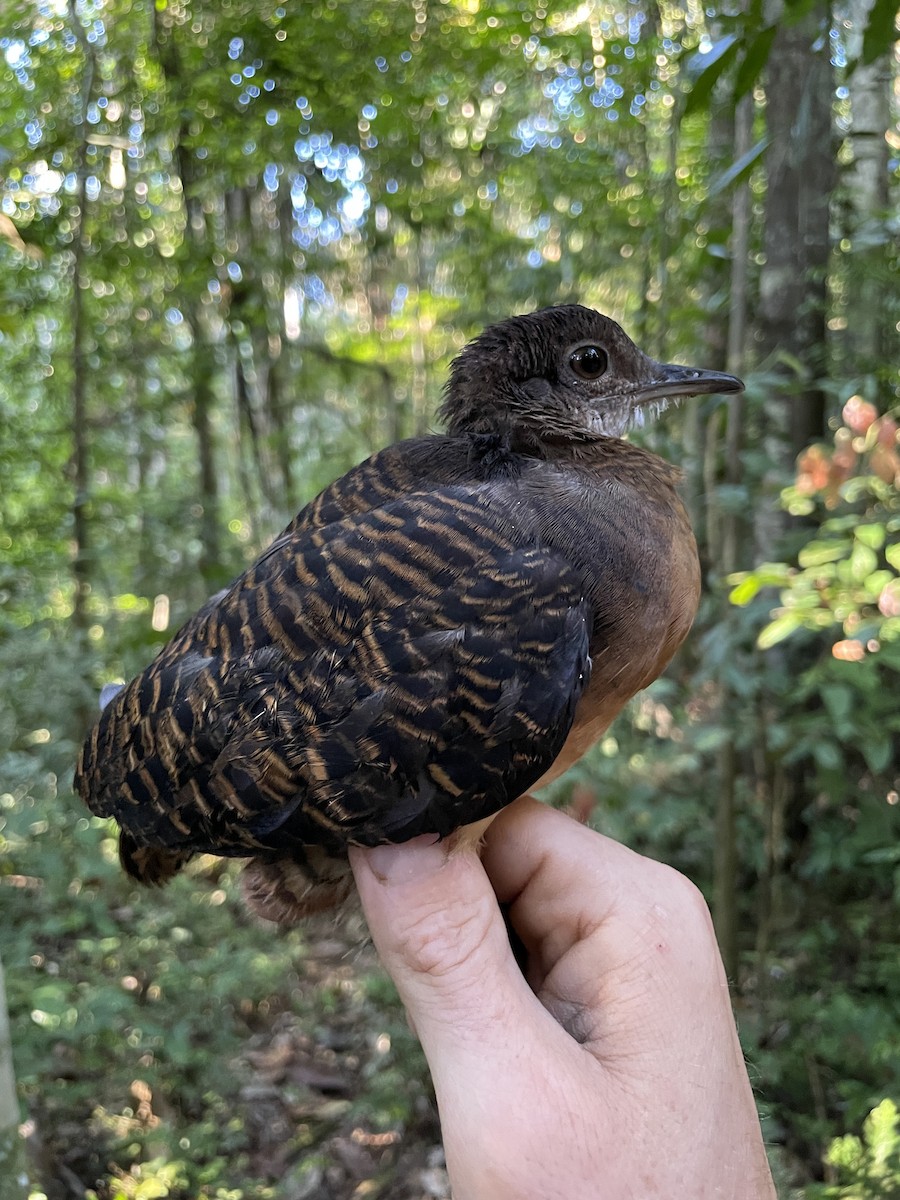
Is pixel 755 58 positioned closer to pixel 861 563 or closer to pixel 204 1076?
pixel 861 563

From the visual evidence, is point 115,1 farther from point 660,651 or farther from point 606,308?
point 660,651

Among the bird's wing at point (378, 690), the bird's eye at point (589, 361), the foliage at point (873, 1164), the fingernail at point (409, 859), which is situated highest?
the bird's eye at point (589, 361)

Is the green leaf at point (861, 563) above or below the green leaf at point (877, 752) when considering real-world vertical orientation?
above

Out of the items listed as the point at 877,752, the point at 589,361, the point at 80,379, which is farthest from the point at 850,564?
the point at 80,379

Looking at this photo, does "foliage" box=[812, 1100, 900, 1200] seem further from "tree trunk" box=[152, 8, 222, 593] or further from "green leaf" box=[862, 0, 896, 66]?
"tree trunk" box=[152, 8, 222, 593]

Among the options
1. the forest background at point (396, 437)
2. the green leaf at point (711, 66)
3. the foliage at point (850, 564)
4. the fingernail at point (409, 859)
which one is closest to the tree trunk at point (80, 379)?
the forest background at point (396, 437)

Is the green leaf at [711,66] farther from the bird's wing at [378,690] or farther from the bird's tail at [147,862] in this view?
the bird's tail at [147,862]

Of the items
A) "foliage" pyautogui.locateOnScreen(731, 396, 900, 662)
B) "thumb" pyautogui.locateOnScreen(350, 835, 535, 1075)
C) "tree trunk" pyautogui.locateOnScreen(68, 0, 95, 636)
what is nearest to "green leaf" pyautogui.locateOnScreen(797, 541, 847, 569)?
"foliage" pyautogui.locateOnScreen(731, 396, 900, 662)
